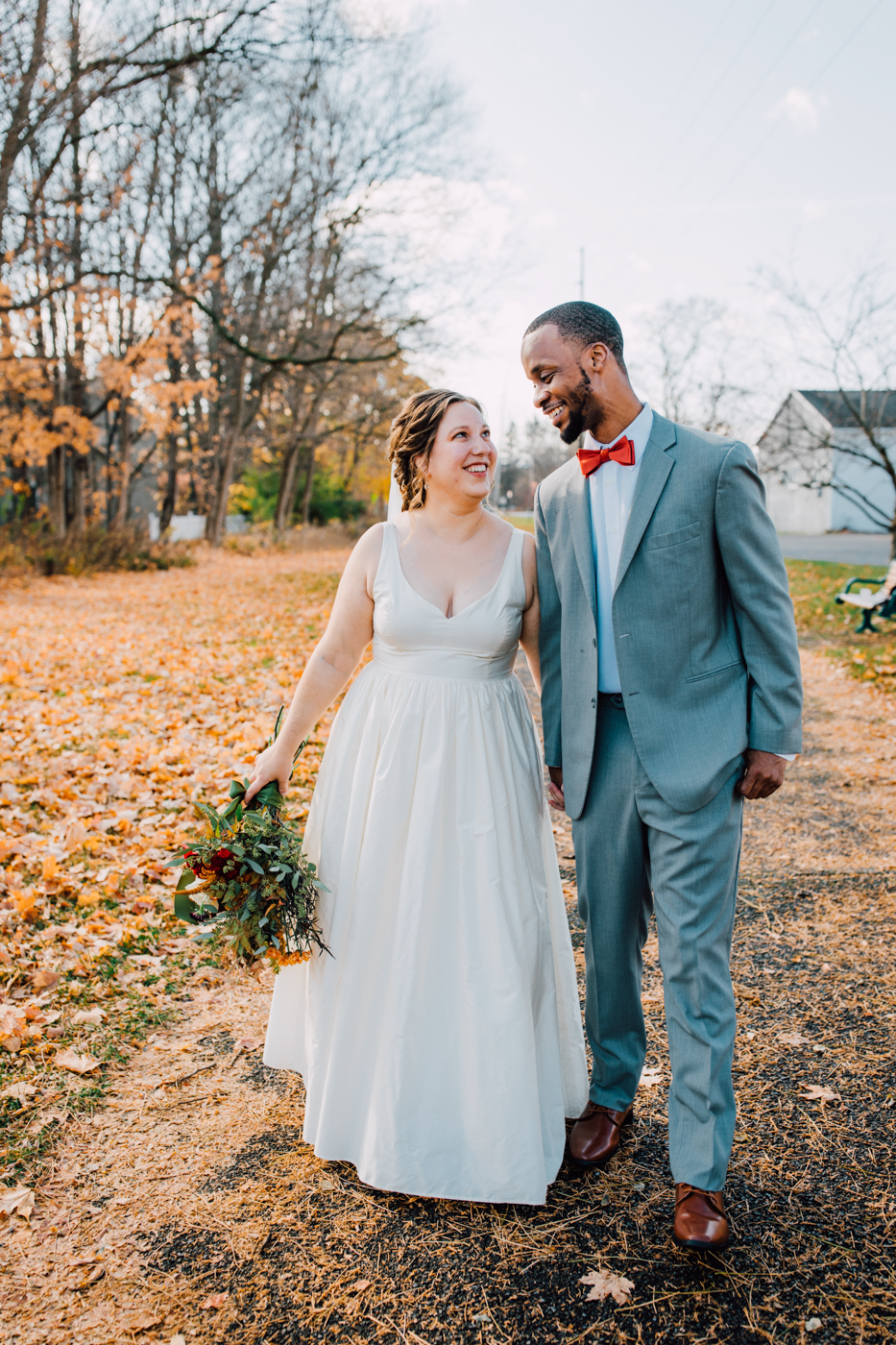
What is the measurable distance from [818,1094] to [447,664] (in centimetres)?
190

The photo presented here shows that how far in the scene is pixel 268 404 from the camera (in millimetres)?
33375

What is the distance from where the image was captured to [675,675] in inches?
97.5

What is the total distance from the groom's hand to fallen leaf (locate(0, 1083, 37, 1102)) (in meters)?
2.49

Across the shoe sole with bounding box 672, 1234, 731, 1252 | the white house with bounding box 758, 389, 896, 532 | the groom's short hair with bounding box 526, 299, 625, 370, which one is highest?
the white house with bounding box 758, 389, 896, 532

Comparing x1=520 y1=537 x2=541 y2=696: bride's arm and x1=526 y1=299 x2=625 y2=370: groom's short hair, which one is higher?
x1=526 y1=299 x2=625 y2=370: groom's short hair

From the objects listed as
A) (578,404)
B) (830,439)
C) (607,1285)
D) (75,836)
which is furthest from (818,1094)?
(830,439)

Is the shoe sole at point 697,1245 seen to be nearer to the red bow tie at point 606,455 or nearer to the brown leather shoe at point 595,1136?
the brown leather shoe at point 595,1136

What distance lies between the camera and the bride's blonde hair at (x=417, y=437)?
286cm

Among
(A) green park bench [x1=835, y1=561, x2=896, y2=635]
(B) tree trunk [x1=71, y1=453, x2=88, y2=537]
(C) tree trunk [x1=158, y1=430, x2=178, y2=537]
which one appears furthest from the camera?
(C) tree trunk [x1=158, y1=430, x2=178, y2=537]

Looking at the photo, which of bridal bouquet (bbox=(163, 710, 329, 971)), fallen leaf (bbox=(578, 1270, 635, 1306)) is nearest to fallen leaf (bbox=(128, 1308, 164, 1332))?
bridal bouquet (bbox=(163, 710, 329, 971))

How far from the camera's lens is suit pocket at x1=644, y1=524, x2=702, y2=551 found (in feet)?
8.00

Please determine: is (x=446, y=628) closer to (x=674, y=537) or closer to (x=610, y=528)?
(x=610, y=528)

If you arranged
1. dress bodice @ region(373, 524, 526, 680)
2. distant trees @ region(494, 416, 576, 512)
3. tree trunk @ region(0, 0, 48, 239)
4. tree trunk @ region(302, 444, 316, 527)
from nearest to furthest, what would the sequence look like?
dress bodice @ region(373, 524, 526, 680), tree trunk @ region(0, 0, 48, 239), tree trunk @ region(302, 444, 316, 527), distant trees @ region(494, 416, 576, 512)

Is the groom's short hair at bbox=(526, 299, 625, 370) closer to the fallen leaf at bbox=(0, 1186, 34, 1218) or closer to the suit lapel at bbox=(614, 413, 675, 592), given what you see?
the suit lapel at bbox=(614, 413, 675, 592)
